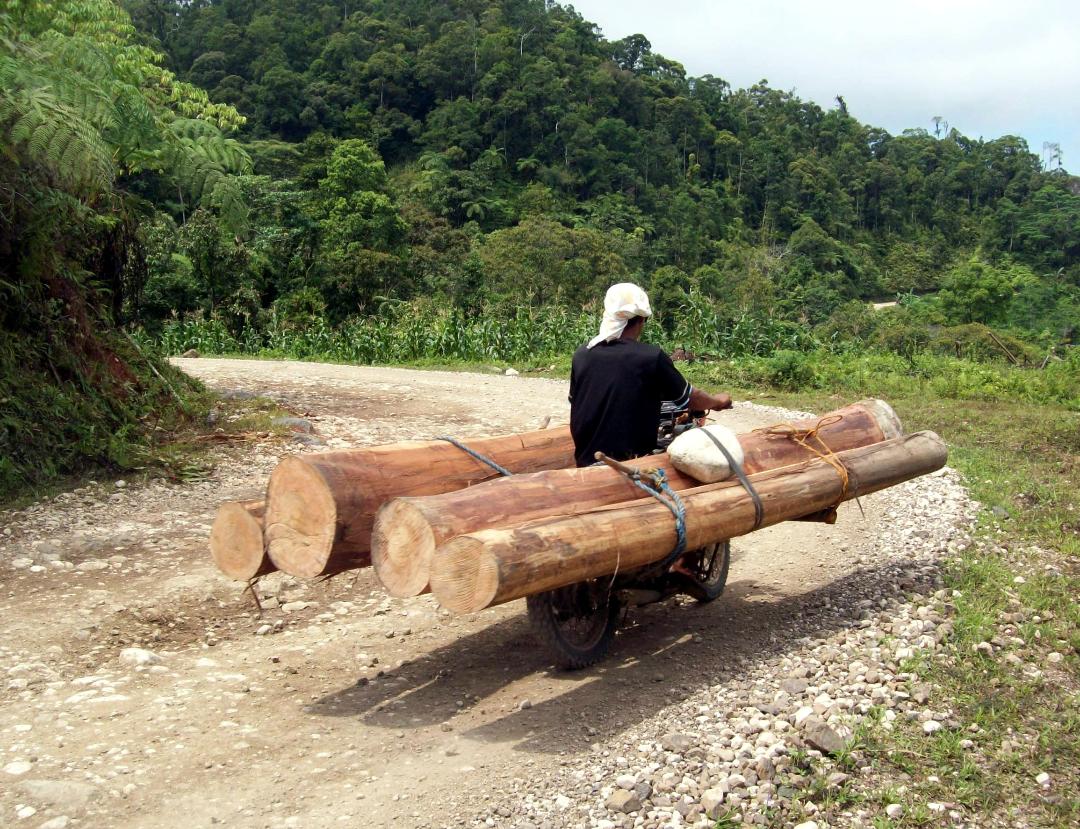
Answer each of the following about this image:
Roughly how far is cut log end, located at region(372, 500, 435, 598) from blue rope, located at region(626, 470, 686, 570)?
1202 mm

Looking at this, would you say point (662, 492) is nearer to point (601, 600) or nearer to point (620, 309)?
point (601, 600)

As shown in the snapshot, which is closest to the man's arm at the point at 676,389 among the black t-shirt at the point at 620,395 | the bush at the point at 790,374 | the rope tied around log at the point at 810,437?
the black t-shirt at the point at 620,395

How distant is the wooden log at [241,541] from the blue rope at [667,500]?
5.92 feet

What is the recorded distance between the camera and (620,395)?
5.35 metres

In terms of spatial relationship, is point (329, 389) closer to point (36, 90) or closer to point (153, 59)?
point (153, 59)

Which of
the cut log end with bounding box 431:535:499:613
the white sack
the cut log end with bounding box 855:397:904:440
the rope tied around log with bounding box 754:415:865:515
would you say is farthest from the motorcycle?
the cut log end with bounding box 855:397:904:440

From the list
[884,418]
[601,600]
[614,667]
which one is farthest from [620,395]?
[884,418]

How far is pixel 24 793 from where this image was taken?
3789 millimetres

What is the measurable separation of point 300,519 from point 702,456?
6.82ft

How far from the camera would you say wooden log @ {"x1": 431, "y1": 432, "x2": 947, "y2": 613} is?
4008 mm

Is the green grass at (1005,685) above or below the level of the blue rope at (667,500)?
below

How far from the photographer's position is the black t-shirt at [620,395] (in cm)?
530

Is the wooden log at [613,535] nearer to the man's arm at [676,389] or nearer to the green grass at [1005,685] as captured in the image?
the man's arm at [676,389]

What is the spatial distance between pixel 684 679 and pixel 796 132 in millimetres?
82044
